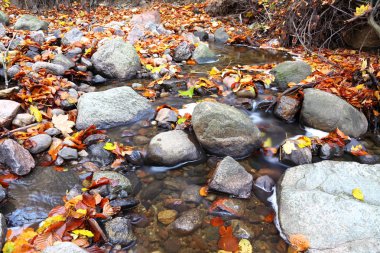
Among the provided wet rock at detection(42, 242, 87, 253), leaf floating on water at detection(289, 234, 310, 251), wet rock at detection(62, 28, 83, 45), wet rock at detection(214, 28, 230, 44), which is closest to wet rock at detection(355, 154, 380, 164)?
leaf floating on water at detection(289, 234, 310, 251)

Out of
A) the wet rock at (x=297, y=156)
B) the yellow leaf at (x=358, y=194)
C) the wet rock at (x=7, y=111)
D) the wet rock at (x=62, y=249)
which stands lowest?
the wet rock at (x=297, y=156)

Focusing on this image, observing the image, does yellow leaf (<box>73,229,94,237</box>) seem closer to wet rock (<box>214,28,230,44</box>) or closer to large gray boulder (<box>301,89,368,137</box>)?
large gray boulder (<box>301,89,368,137</box>)

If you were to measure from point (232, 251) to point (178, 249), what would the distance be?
0.42 meters

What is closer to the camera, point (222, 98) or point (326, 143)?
point (326, 143)

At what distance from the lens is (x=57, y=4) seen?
11844mm

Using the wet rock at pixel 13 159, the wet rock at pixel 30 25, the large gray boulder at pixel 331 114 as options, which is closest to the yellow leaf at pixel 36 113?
the wet rock at pixel 13 159

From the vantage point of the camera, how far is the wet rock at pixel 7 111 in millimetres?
→ 3451

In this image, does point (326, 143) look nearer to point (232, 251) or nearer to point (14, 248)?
point (232, 251)

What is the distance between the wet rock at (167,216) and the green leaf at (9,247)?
3.62 feet

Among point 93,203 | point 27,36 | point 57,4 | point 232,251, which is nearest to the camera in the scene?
point 232,251

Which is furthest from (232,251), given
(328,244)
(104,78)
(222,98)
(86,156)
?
(104,78)

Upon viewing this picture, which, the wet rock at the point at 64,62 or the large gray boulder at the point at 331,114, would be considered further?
the wet rock at the point at 64,62

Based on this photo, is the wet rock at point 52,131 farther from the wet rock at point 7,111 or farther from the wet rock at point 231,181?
the wet rock at point 231,181

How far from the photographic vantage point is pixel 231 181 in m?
2.88
